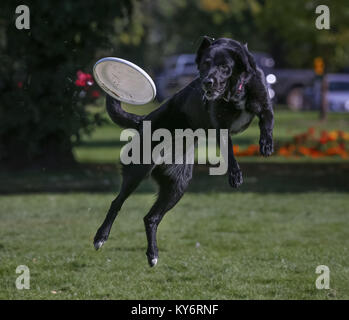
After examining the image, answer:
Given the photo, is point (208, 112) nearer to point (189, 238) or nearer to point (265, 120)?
point (265, 120)

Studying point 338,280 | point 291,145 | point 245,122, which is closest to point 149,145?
point 245,122

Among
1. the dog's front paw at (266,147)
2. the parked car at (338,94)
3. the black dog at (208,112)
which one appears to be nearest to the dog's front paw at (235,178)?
the black dog at (208,112)

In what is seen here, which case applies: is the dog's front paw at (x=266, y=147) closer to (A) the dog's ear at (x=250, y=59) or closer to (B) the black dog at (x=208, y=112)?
(B) the black dog at (x=208, y=112)

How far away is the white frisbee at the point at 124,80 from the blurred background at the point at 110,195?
561 mm

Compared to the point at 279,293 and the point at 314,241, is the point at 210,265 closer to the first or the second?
the point at 279,293

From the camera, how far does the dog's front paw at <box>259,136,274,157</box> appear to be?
448cm

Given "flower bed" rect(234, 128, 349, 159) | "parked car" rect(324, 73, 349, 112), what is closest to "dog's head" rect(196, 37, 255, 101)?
"flower bed" rect(234, 128, 349, 159)

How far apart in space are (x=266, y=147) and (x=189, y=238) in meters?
3.62

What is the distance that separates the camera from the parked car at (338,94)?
32.2 metres

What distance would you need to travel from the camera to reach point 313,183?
12.0 metres

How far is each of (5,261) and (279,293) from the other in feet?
8.97

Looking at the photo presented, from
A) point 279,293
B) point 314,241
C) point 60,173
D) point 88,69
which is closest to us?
point 279,293

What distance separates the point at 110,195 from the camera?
35.6 feet

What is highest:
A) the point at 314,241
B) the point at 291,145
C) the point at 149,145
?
the point at 291,145
